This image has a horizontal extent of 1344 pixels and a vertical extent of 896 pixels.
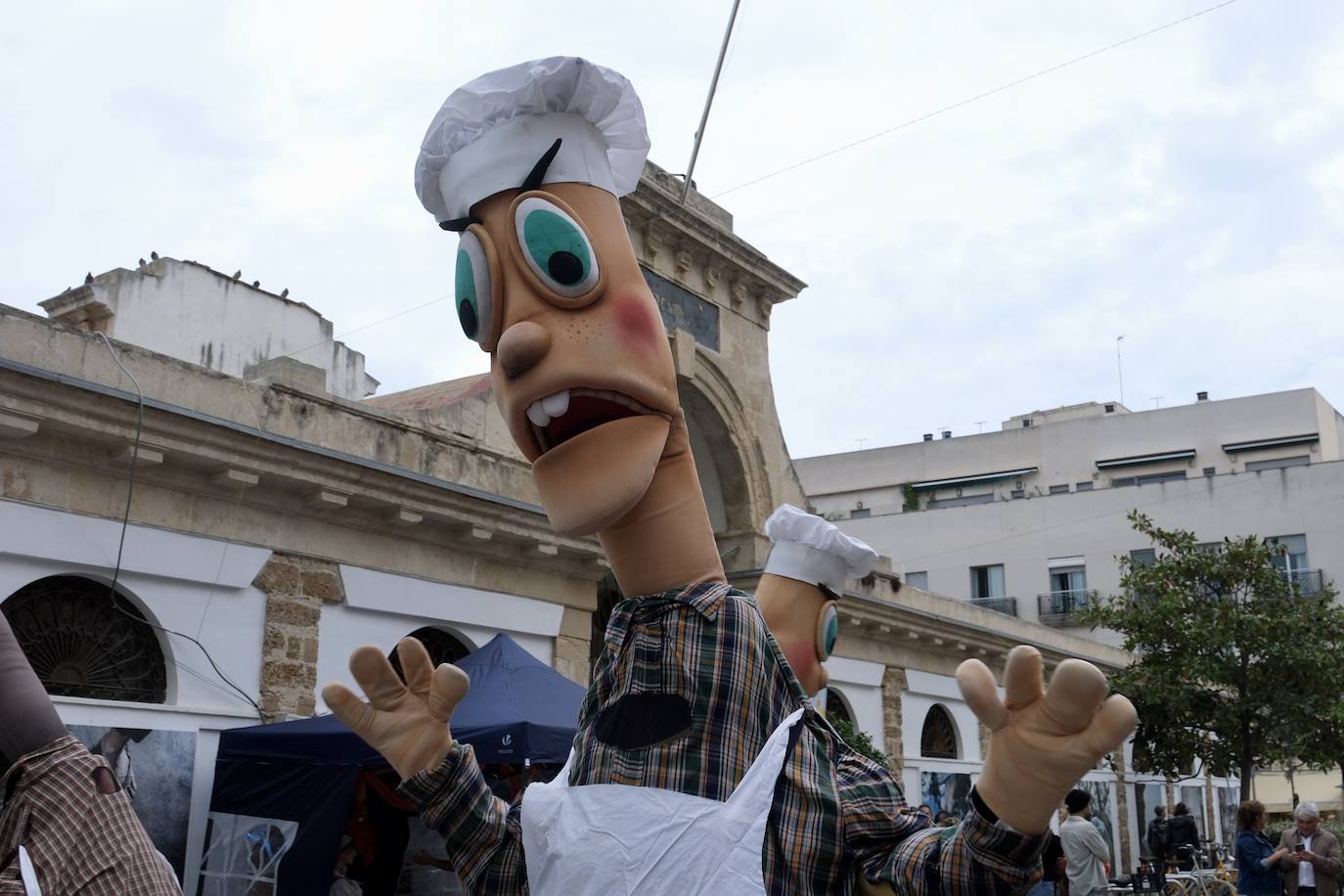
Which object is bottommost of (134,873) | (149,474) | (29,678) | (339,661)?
(134,873)

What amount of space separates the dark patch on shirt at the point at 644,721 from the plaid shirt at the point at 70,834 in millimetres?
1008

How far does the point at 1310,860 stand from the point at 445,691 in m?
7.75

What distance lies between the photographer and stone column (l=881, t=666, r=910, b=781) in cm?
1677

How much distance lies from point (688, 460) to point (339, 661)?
21.8 feet

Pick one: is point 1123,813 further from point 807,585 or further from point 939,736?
point 807,585

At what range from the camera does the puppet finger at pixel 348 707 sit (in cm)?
327

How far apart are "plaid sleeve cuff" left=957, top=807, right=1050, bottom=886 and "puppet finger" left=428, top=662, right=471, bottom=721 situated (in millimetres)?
1303

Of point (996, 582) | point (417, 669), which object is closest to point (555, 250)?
point (417, 669)

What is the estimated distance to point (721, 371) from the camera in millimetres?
15016

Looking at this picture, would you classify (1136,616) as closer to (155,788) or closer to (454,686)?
(155,788)

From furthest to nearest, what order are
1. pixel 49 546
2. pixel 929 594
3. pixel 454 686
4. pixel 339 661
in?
pixel 929 594
pixel 339 661
pixel 49 546
pixel 454 686

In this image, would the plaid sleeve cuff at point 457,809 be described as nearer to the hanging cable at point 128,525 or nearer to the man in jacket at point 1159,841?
the hanging cable at point 128,525

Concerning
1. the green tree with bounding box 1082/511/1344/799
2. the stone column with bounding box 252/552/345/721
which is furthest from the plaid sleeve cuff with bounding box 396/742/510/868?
the green tree with bounding box 1082/511/1344/799

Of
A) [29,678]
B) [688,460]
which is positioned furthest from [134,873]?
[688,460]
